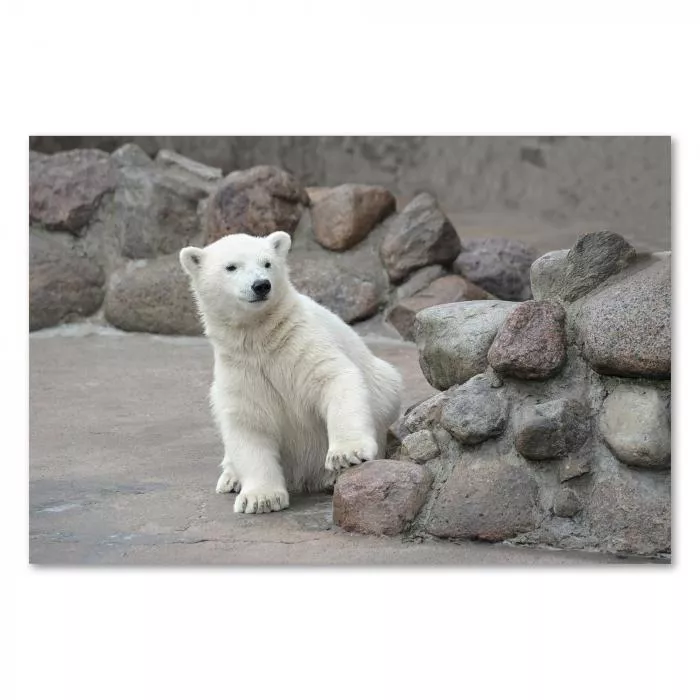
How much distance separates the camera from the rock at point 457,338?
4.39m

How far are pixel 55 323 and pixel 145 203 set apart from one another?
1.07m

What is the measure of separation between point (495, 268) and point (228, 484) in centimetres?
348

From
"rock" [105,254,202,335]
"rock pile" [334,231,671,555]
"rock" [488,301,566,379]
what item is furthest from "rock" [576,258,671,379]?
"rock" [105,254,202,335]

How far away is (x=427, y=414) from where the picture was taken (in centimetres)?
448

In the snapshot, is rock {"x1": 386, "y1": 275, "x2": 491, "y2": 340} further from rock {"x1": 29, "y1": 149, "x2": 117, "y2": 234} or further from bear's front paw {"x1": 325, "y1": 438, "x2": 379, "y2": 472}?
bear's front paw {"x1": 325, "y1": 438, "x2": 379, "y2": 472}

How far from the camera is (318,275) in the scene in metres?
7.66

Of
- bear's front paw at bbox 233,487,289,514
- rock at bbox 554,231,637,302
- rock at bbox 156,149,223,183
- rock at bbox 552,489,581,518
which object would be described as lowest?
bear's front paw at bbox 233,487,289,514

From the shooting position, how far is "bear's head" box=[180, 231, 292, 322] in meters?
4.64

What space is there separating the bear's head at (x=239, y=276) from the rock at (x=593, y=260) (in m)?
1.25

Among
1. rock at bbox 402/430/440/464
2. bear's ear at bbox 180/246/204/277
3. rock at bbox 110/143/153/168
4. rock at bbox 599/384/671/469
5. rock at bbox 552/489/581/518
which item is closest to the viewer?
rock at bbox 599/384/671/469

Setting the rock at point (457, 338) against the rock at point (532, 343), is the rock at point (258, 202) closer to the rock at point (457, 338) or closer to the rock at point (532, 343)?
the rock at point (457, 338)

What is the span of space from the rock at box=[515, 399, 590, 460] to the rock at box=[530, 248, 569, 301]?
1.49 ft

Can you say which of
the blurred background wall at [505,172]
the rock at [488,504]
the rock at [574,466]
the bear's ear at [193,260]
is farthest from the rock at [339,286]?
the rock at [574,466]

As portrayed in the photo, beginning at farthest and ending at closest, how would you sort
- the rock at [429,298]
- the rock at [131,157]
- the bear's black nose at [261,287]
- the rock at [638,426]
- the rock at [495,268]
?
the rock at [131,157] < the rock at [495,268] < the rock at [429,298] < the bear's black nose at [261,287] < the rock at [638,426]
